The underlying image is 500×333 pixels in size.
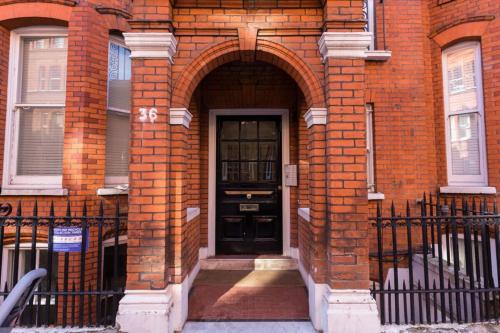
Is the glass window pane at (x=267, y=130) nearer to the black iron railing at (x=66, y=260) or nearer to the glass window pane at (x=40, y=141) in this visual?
the black iron railing at (x=66, y=260)

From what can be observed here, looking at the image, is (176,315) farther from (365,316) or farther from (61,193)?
(61,193)

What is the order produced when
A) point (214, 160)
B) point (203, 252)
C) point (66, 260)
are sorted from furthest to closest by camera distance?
point (214, 160) < point (203, 252) < point (66, 260)

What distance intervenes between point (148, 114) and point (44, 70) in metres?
2.71

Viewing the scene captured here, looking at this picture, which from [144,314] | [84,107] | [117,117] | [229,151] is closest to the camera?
[144,314]

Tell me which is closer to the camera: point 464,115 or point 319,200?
point 319,200

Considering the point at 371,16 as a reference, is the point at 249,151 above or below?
below

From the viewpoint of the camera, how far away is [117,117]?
4793 millimetres

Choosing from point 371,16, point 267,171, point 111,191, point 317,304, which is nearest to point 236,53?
point 267,171

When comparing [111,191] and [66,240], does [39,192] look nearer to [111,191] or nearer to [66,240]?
[111,191]

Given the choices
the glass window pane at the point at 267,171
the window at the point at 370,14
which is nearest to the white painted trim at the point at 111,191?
the glass window pane at the point at 267,171

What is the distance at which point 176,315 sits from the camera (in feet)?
10.4

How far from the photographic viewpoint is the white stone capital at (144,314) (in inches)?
115

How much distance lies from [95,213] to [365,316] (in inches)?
147

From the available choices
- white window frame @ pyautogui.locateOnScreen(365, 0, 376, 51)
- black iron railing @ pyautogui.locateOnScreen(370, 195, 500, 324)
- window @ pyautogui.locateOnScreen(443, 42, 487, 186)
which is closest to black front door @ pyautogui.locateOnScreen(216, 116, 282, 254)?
black iron railing @ pyautogui.locateOnScreen(370, 195, 500, 324)
